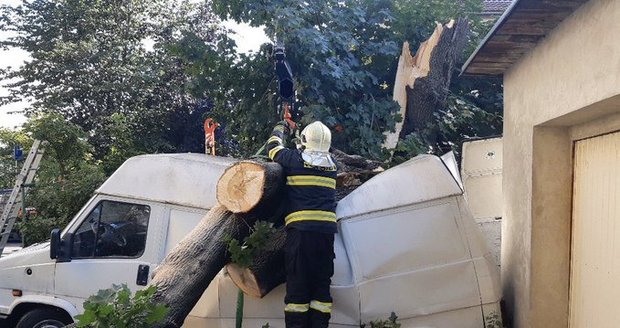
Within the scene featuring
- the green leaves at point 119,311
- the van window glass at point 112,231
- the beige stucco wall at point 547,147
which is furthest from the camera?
the van window glass at point 112,231

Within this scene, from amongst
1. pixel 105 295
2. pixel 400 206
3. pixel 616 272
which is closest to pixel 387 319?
pixel 400 206

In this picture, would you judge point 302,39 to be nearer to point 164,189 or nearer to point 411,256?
point 164,189

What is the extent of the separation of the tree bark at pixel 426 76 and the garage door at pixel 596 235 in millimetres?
4682

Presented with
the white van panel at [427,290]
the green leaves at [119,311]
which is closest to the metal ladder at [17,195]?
the green leaves at [119,311]

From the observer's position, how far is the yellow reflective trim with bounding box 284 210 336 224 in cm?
457

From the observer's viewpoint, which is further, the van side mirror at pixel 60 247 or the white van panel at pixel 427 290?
the van side mirror at pixel 60 247

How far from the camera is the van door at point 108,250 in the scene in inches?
207

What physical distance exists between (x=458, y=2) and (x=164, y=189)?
7.59 metres

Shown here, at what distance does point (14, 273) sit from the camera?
18.7 ft

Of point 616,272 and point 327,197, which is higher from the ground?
point 327,197

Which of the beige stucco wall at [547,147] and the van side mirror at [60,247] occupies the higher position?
the beige stucco wall at [547,147]

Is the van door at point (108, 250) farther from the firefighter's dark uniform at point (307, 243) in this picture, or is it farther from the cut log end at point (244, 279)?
the firefighter's dark uniform at point (307, 243)

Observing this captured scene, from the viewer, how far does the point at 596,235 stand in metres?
3.77

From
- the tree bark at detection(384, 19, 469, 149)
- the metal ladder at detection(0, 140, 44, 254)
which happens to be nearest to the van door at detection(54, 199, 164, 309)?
the metal ladder at detection(0, 140, 44, 254)
